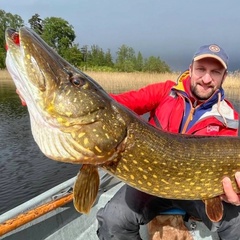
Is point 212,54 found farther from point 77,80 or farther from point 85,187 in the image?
point 85,187

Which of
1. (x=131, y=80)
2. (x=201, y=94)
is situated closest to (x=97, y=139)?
(x=201, y=94)

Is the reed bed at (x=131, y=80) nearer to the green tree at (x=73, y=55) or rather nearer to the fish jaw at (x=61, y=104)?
the fish jaw at (x=61, y=104)

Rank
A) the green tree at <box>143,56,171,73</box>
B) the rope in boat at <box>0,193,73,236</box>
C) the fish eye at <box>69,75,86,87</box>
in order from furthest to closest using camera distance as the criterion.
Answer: the green tree at <box>143,56,171,73</box> < the rope in boat at <box>0,193,73,236</box> < the fish eye at <box>69,75,86,87</box>

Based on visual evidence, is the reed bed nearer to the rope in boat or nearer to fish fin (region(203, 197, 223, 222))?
the rope in boat

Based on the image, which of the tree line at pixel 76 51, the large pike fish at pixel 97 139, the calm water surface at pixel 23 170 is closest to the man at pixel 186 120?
the large pike fish at pixel 97 139

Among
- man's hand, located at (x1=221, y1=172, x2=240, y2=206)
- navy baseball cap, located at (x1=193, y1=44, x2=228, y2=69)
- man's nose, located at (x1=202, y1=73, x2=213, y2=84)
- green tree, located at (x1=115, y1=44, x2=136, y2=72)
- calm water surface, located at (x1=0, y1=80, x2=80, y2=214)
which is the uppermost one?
green tree, located at (x1=115, y1=44, x2=136, y2=72)

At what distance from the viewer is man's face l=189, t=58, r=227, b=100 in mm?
2324

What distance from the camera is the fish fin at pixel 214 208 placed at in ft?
6.17

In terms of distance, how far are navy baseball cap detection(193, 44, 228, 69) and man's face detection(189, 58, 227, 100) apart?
0.03 meters

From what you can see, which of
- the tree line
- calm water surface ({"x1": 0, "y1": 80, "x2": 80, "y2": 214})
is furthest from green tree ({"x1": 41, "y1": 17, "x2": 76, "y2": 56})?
calm water surface ({"x1": 0, "y1": 80, "x2": 80, "y2": 214})

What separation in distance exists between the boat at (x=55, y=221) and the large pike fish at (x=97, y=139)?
0.51m

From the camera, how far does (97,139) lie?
1502mm

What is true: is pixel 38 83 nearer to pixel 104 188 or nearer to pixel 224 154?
pixel 224 154

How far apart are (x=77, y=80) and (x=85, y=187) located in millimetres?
511
